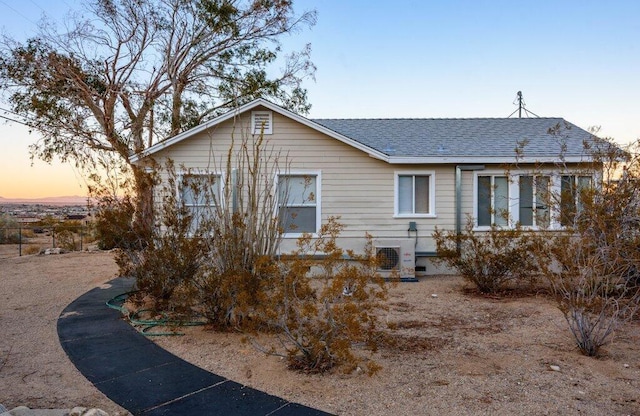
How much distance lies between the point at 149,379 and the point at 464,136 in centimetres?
1085

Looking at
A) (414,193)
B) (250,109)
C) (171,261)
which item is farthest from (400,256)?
(171,261)

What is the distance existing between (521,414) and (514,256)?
576cm

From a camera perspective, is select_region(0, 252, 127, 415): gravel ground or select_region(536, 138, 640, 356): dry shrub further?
select_region(536, 138, 640, 356): dry shrub

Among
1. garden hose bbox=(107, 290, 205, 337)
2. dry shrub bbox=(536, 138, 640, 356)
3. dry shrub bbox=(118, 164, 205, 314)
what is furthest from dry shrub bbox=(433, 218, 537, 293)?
garden hose bbox=(107, 290, 205, 337)

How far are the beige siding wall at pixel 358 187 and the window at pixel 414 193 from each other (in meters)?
0.17

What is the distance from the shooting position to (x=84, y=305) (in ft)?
29.8

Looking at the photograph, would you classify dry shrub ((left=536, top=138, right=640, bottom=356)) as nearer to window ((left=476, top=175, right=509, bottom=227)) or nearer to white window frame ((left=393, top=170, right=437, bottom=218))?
window ((left=476, top=175, right=509, bottom=227))

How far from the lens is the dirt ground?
14.7 feet

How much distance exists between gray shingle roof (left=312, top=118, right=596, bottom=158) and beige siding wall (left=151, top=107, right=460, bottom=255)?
0.58 m

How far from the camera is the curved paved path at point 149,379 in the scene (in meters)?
4.42

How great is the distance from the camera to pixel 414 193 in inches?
480

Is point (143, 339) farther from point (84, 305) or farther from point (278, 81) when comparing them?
point (278, 81)

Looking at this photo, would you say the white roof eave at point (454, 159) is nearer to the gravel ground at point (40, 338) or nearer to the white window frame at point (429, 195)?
the white window frame at point (429, 195)

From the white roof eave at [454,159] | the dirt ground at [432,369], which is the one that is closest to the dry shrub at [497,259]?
the dirt ground at [432,369]
